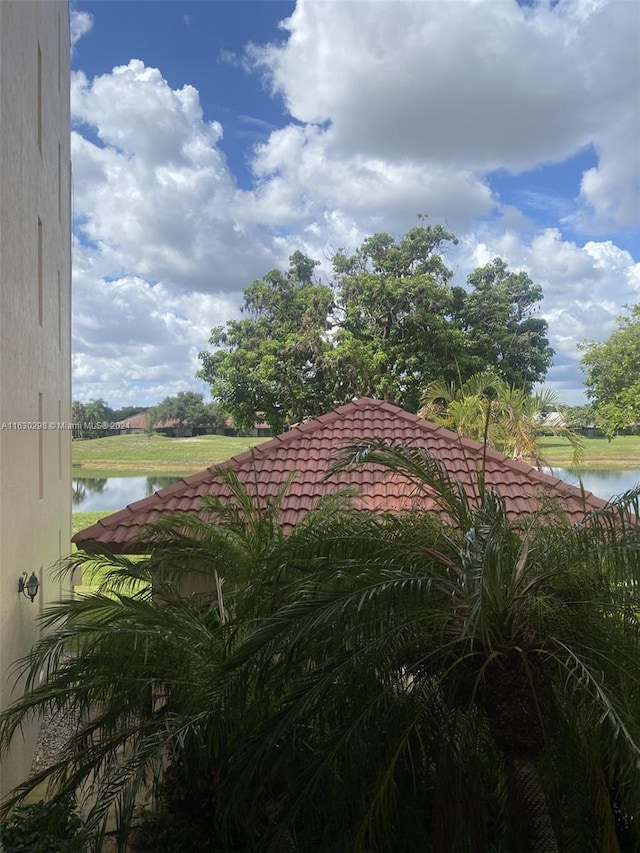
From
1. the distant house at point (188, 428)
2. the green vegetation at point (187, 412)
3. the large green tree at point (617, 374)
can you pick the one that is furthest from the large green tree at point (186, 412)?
the large green tree at point (617, 374)

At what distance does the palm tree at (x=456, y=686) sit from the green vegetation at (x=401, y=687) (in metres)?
0.01

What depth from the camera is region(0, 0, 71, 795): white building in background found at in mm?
7129

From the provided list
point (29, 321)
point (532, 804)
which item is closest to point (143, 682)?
point (532, 804)

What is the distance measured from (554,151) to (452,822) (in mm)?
40918

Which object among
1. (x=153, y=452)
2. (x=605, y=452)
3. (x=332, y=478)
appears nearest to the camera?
(x=332, y=478)

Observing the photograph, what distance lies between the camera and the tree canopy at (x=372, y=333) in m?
26.0

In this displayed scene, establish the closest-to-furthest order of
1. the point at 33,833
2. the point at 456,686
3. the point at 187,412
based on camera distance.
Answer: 1. the point at 456,686
2. the point at 33,833
3. the point at 187,412

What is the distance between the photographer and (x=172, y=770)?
22.5ft

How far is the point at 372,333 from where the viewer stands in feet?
86.5

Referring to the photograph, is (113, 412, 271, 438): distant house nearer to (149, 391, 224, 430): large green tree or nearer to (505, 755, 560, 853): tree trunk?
(149, 391, 224, 430): large green tree

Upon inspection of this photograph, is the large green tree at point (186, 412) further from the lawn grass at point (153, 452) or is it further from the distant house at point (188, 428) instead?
the lawn grass at point (153, 452)

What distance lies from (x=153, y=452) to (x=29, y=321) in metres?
18.0
